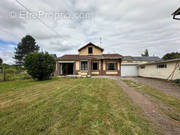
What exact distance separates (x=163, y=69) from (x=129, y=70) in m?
5.66

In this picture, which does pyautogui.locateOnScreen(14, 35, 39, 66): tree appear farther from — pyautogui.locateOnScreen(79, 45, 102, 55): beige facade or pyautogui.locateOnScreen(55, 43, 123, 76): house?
pyautogui.locateOnScreen(79, 45, 102, 55): beige facade

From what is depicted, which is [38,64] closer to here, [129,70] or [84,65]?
[84,65]

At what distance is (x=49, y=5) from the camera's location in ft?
26.1

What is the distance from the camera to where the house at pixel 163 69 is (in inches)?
358

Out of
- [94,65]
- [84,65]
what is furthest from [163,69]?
[84,65]

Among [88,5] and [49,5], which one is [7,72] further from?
[88,5]

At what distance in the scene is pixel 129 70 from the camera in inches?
630

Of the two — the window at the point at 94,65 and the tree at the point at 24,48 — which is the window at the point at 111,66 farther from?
the tree at the point at 24,48

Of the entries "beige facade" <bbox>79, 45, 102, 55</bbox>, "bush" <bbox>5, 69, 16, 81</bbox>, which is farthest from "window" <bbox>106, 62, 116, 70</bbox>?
"bush" <bbox>5, 69, 16, 81</bbox>

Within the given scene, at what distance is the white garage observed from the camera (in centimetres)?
1568

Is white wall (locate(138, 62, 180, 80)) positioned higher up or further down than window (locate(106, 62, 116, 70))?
further down

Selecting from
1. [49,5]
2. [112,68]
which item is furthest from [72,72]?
[49,5]

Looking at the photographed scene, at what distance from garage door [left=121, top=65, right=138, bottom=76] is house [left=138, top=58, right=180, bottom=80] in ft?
5.28

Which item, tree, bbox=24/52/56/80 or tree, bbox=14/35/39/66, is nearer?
tree, bbox=24/52/56/80
